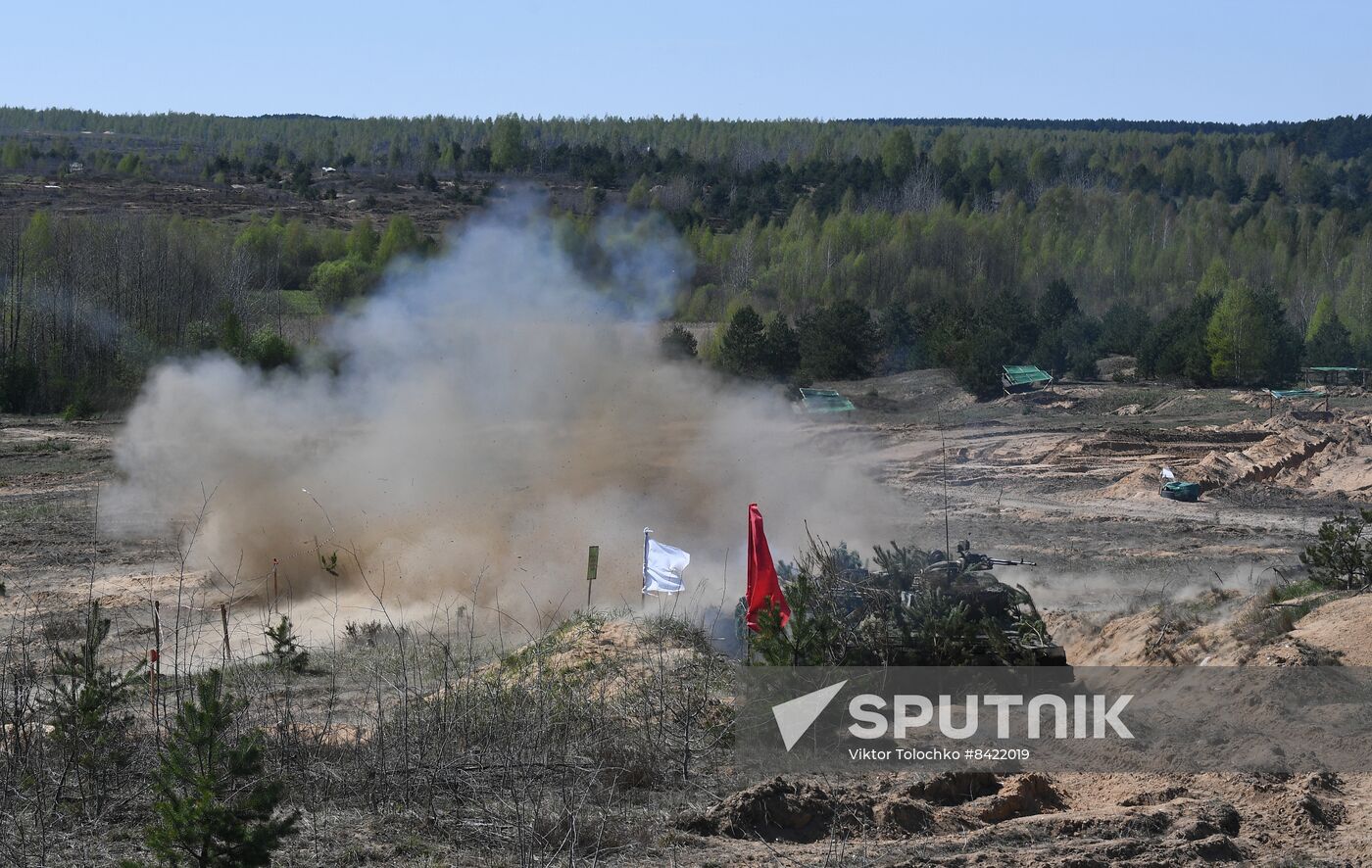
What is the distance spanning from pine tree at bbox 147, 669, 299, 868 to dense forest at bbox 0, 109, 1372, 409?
110 feet

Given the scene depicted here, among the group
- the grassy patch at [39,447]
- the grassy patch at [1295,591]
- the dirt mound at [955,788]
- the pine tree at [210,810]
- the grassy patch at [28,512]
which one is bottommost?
the grassy patch at [39,447]

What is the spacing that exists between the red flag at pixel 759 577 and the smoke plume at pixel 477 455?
515cm

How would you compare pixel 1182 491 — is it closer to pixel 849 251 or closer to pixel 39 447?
pixel 39 447

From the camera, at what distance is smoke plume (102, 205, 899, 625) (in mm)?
23141

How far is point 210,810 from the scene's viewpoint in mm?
7309

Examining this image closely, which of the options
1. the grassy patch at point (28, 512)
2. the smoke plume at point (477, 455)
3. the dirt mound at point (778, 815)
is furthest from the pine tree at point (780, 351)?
the dirt mound at point (778, 815)

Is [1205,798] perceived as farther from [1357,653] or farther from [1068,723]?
[1357,653]

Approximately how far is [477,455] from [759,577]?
11712 millimetres

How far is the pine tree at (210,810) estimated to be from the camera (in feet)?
24.0

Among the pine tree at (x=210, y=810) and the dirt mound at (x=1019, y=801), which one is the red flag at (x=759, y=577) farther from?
the pine tree at (x=210, y=810)

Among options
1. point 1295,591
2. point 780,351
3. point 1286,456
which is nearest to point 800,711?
point 1295,591

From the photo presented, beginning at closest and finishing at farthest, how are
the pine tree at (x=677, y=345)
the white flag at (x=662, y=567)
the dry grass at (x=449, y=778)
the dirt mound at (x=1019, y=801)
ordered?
the dry grass at (x=449, y=778), the dirt mound at (x=1019, y=801), the white flag at (x=662, y=567), the pine tree at (x=677, y=345)

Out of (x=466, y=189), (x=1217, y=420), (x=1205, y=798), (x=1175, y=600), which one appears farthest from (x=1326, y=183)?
(x=1205, y=798)

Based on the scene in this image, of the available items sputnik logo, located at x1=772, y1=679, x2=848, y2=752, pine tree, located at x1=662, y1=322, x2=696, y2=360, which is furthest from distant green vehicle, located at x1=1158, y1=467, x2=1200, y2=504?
sputnik logo, located at x1=772, y1=679, x2=848, y2=752
